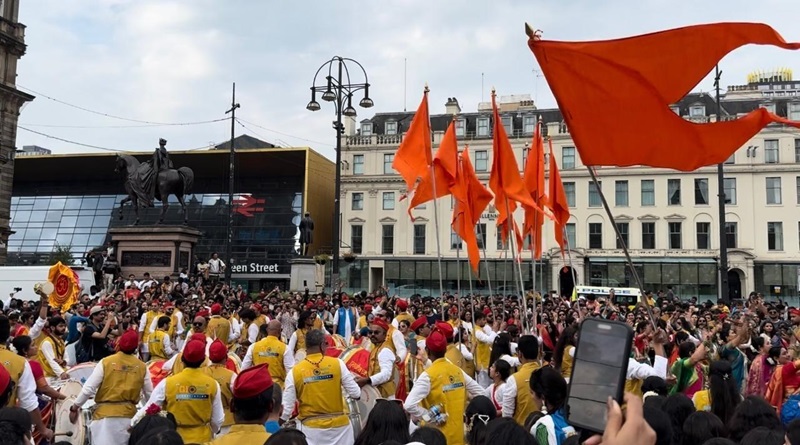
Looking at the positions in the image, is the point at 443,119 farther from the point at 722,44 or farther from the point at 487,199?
the point at 722,44

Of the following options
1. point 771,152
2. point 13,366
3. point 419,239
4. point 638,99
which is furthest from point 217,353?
point 771,152

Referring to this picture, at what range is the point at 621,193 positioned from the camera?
4956 cm

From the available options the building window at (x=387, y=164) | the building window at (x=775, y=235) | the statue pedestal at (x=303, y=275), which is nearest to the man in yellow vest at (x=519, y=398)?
the statue pedestal at (x=303, y=275)

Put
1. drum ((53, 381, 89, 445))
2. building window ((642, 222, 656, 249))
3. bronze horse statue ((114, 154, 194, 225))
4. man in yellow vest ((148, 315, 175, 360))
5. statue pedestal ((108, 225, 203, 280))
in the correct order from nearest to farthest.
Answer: drum ((53, 381, 89, 445)) < man in yellow vest ((148, 315, 175, 360)) < statue pedestal ((108, 225, 203, 280)) < bronze horse statue ((114, 154, 194, 225)) < building window ((642, 222, 656, 249))

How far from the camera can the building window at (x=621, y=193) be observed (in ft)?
162

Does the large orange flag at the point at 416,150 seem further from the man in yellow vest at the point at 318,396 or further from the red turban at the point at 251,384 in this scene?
the red turban at the point at 251,384

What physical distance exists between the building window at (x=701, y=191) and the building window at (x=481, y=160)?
15700 millimetres

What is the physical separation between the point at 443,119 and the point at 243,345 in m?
45.8

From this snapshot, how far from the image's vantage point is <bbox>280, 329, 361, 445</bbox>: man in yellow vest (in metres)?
6.18

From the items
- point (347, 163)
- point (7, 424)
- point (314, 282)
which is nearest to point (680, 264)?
point (347, 163)

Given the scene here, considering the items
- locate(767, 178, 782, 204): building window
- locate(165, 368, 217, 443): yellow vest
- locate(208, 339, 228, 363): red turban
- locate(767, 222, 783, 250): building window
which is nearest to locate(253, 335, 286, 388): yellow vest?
→ locate(208, 339, 228, 363): red turban

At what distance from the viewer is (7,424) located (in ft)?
11.6

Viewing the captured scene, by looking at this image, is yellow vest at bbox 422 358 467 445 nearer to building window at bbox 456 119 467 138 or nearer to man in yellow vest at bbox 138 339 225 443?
man in yellow vest at bbox 138 339 225 443

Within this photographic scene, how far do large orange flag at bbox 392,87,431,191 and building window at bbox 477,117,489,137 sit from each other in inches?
1624
